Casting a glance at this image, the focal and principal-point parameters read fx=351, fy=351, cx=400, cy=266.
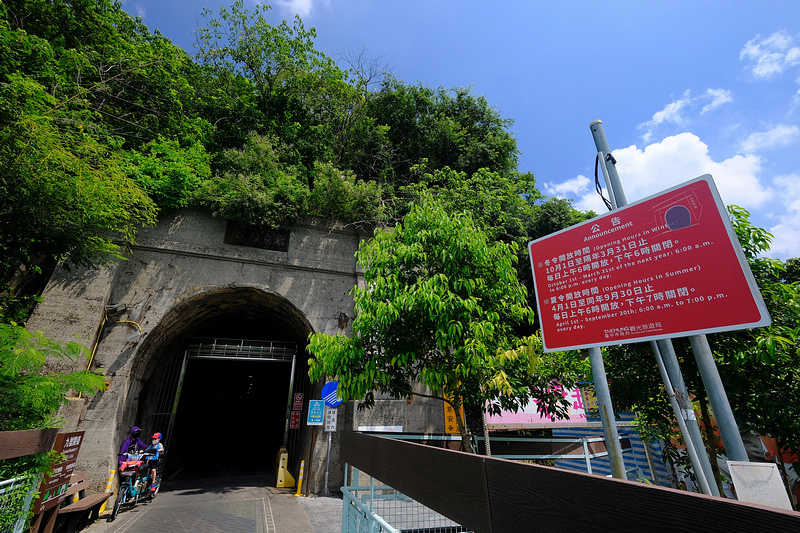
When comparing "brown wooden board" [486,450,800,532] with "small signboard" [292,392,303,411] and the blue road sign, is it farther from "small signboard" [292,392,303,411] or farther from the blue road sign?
"small signboard" [292,392,303,411]

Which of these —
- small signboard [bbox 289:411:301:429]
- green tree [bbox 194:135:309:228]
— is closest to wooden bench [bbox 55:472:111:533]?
small signboard [bbox 289:411:301:429]

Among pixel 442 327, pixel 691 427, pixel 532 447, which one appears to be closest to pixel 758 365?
pixel 691 427

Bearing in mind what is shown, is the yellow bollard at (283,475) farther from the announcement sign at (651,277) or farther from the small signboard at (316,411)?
the announcement sign at (651,277)

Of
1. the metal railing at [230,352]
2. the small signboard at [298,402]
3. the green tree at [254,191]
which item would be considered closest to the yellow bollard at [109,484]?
the metal railing at [230,352]

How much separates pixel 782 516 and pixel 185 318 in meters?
11.6

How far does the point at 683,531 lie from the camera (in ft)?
3.15

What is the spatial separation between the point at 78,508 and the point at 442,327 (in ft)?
21.7

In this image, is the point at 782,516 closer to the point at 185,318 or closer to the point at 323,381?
the point at 323,381

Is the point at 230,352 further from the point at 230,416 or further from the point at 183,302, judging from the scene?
the point at 230,416

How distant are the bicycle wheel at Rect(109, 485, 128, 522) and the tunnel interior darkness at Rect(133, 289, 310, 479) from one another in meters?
3.04

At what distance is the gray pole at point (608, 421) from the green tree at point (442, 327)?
1.58 metres

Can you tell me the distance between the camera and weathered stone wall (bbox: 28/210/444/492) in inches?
316

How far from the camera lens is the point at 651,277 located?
265cm

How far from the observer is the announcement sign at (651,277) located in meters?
2.29
